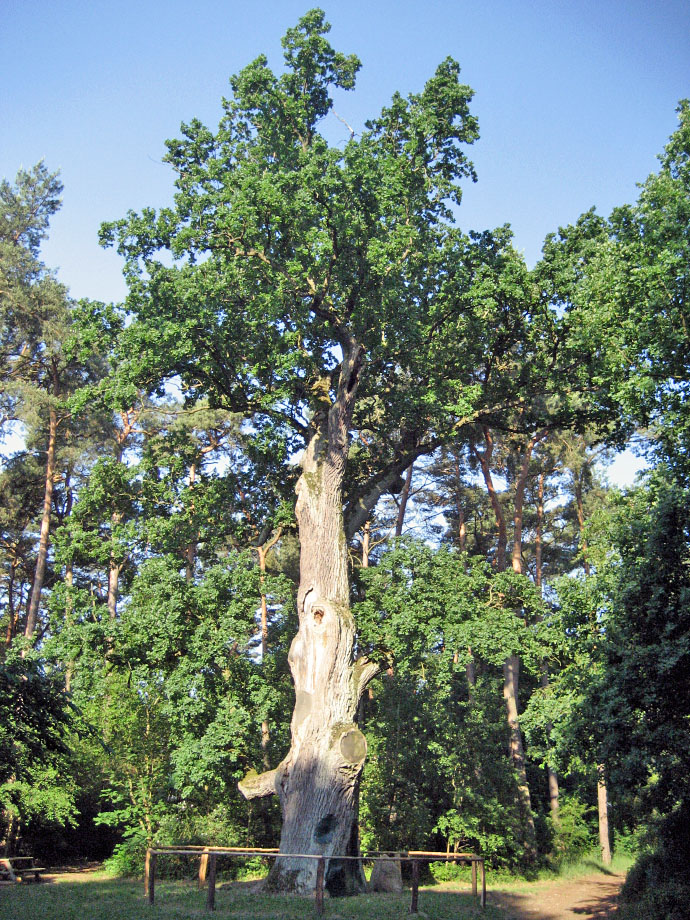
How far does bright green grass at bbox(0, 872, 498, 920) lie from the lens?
29.8 ft

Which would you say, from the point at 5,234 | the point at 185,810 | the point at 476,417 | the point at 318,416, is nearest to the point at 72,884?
the point at 185,810

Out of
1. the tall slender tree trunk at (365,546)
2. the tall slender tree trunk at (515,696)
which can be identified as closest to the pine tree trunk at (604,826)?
the tall slender tree trunk at (515,696)

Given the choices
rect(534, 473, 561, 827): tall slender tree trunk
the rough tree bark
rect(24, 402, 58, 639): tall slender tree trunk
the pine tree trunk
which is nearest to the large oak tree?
the rough tree bark

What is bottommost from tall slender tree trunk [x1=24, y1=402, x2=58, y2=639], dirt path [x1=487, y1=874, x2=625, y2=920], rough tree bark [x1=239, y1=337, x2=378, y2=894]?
dirt path [x1=487, y1=874, x2=625, y2=920]

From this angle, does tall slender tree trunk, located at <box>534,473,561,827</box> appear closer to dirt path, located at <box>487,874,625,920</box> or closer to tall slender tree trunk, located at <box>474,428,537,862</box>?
tall slender tree trunk, located at <box>474,428,537,862</box>

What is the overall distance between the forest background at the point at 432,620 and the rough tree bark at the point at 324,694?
1.59 metres

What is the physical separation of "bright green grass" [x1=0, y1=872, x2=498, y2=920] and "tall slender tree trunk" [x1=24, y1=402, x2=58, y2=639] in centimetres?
1103

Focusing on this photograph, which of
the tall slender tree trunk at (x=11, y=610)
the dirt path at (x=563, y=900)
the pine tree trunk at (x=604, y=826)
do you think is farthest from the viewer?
the tall slender tree trunk at (x=11, y=610)

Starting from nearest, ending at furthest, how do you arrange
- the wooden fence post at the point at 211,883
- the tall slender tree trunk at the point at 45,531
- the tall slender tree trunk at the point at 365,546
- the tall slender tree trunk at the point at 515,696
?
1. the wooden fence post at the point at 211,883
2. the tall slender tree trunk at the point at 515,696
3. the tall slender tree trunk at the point at 45,531
4. the tall slender tree trunk at the point at 365,546

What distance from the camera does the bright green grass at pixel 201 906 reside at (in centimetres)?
909

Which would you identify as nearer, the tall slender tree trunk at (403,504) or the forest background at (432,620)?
the forest background at (432,620)

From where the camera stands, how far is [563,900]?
52.6 ft

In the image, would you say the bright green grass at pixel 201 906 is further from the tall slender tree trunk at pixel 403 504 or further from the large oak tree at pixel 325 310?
the tall slender tree trunk at pixel 403 504

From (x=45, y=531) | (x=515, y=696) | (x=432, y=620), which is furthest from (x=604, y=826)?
(x=45, y=531)
